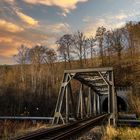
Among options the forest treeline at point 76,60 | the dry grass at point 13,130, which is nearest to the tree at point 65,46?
the forest treeline at point 76,60

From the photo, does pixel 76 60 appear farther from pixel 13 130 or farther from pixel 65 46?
pixel 13 130

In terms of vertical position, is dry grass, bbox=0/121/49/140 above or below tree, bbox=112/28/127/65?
below

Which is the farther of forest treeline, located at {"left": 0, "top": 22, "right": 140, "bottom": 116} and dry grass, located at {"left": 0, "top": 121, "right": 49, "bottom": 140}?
forest treeline, located at {"left": 0, "top": 22, "right": 140, "bottom": 116}

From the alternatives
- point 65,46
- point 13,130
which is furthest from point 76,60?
point 13,130

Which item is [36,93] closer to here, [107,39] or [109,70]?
[107,39]

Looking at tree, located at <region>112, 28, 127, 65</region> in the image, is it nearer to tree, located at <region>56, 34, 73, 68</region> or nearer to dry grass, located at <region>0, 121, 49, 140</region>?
tree, located at <region>56, 34, 73, 68</region>

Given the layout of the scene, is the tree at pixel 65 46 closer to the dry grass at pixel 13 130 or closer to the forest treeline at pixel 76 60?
the forest treeline at pixel 76 60

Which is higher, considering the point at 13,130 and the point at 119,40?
the point at 119,40

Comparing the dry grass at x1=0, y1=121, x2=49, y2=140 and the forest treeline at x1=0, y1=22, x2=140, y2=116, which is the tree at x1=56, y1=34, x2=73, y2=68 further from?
the dry grass at x1=0, y1=121, x2=49, y2=140

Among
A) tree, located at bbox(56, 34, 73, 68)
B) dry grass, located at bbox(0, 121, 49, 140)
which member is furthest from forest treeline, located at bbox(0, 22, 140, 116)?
dry grass, located at bbox(0, 121, 49, 140)

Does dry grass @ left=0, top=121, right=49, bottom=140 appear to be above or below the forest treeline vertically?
below

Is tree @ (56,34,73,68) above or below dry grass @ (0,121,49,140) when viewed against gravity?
above

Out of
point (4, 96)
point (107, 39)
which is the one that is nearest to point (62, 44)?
point (107, 39)

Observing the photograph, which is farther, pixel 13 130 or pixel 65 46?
pixel 65 46
